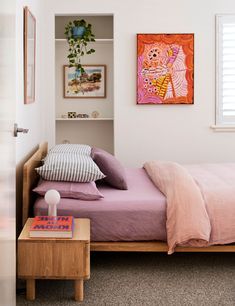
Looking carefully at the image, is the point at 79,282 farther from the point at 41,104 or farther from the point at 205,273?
the point at 41,104

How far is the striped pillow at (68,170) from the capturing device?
364cm

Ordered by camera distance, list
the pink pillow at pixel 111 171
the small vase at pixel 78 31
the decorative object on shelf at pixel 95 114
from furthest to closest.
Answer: the decorative object on shelf at pixel 95 114 → the small vase at pixel 78 31 → the pink pillow at pixel 111 171

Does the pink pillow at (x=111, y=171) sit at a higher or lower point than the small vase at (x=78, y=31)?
lower

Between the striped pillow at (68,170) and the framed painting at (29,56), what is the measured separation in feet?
2.14

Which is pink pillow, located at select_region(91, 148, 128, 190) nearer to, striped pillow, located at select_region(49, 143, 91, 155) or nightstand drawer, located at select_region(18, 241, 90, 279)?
striped pillow, located at select_region(49, 143, 91, 155)

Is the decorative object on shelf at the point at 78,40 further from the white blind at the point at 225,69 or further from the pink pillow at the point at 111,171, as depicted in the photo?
the pink pillow at the point at 111,171

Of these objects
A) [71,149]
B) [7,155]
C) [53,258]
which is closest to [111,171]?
[71,149]

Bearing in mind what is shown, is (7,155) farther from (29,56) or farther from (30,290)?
(29,56)

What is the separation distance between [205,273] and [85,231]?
876 mm

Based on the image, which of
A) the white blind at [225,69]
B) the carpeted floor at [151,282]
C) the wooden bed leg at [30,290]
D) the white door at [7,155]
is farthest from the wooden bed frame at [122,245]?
the white blind at [225,69]

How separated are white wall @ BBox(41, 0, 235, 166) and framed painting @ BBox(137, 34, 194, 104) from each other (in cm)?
6

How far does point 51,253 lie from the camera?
3.08 m

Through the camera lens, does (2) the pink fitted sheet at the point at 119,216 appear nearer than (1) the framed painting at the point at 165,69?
Yes

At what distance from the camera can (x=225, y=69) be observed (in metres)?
5.61
